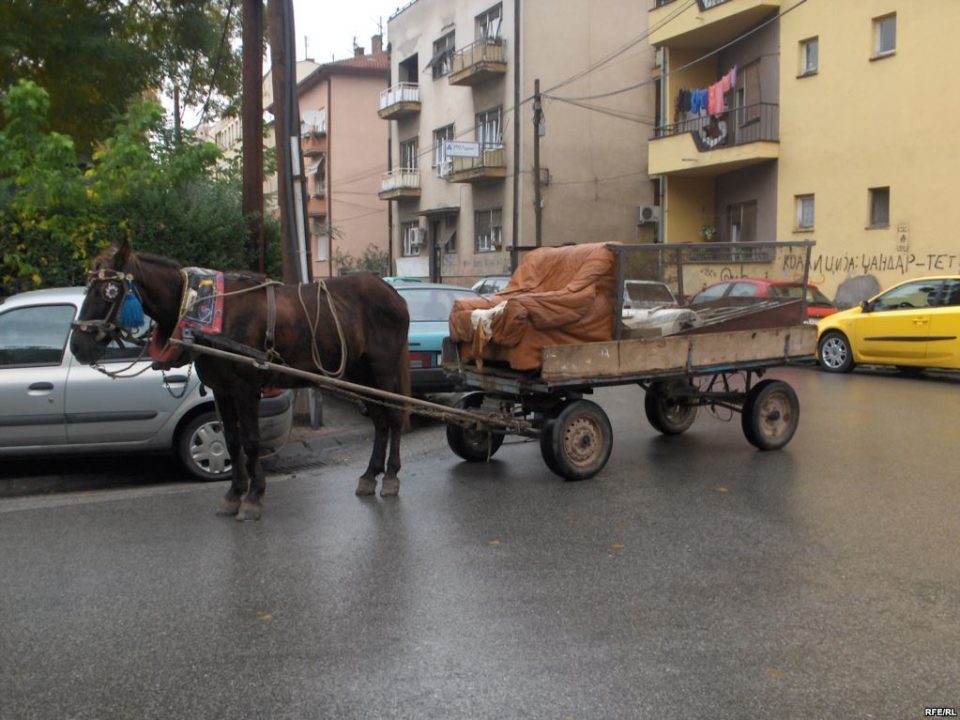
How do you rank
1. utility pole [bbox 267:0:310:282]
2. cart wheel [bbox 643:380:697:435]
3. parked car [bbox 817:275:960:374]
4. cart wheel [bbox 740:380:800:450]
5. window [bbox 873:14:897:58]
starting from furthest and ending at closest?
window [bbox 873:14:897:58]
parked car [bbox 817:275:960:374]
utility pole [bbox 267:0:310:282]
cart wheel [bbox 643:380:697:435]
cart wheel [bbox 740:380:800:450]

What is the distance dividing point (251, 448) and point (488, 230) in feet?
99.3

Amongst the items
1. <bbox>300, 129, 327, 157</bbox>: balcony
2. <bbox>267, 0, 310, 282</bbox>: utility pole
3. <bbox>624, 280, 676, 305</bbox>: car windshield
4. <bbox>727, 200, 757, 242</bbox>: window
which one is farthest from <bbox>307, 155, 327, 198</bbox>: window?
<bbox>624, 280, 676, 305</bbox>: car windshield

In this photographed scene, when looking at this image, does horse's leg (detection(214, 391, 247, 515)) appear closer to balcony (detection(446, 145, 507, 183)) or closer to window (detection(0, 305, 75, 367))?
window (detection(0, 305, 75, 367))

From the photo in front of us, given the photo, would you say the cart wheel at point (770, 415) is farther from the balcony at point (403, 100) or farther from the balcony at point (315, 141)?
the balcony at point (315, 141)

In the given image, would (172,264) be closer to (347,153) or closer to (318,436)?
(318,436)

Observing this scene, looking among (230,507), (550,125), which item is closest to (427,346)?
(230,507)

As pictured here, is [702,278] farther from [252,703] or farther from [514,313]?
[252,703]

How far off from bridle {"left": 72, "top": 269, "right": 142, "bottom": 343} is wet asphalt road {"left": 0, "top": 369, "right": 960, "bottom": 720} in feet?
4.80

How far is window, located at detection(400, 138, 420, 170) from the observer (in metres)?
42.7

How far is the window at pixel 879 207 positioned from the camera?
21828 millimetres

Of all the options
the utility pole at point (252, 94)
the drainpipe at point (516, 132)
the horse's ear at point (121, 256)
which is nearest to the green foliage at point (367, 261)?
the drainpipe at point (516, 132)

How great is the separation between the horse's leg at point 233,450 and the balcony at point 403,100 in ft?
119

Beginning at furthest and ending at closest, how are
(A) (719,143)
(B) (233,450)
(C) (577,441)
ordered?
(A) (719,143), (C) (577,441), (B) (233,450)

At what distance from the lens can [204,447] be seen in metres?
8.69
